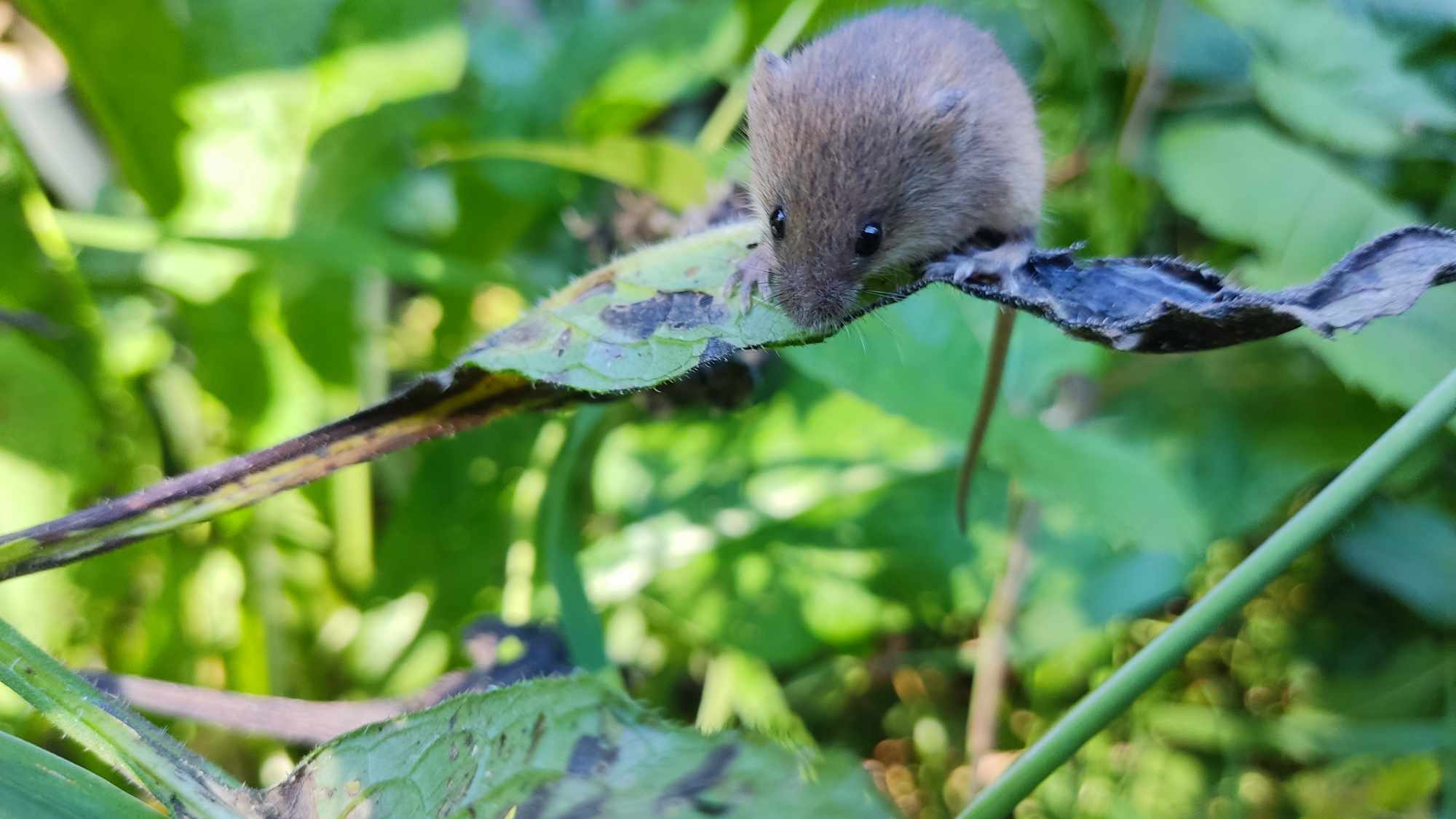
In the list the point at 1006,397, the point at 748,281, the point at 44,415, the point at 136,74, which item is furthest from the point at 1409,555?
the point at 136,74

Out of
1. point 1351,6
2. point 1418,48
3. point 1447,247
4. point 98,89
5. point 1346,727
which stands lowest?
point 1346,727

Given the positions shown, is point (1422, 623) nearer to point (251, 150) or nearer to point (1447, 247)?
point (1447, 247)

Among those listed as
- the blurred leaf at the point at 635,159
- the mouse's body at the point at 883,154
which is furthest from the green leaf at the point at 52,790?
the blurred leaf at the point at 635,159

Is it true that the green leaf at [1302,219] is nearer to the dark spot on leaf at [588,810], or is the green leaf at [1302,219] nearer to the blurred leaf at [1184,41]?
the blurred leaf at [1184,41]

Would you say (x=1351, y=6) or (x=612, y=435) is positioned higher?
(x=612, y=435)

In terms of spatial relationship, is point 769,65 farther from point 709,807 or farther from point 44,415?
point 44,415

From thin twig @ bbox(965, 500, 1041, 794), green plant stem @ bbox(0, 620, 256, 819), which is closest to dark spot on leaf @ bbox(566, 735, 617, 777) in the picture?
green plant stem @ bbox(0, 620, 256, 819)

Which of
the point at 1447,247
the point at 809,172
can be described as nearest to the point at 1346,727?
the point at 1447,247
